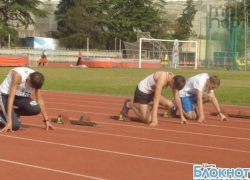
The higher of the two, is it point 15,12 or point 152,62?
point 15,12

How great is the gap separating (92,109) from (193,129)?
4.21 metres

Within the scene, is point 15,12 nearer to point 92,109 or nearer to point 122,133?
point 92,109

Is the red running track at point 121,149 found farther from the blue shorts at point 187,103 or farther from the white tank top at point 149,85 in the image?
the white tank top at point 149,85

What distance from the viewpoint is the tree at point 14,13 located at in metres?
68.6

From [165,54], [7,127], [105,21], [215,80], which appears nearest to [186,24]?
[105,21]

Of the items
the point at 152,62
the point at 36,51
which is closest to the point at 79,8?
the point at 36,51

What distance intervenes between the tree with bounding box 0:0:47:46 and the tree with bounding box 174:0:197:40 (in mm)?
24538

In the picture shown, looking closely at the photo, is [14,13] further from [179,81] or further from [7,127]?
[7,127]

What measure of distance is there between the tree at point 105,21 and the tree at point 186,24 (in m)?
3.35

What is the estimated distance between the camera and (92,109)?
A: 14.9 metres

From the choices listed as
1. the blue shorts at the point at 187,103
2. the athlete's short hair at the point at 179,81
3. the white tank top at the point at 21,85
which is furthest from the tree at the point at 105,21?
the white tank top at the point at 21,85

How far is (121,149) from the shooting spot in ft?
28.0

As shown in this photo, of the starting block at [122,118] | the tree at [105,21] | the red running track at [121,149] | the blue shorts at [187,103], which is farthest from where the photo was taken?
the tree at [105,21]

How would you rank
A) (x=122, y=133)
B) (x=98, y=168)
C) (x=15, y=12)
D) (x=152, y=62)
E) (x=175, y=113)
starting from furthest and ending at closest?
(x=15, y=12) → (x=152, y=62) → (x=175, y=113) → (x=122, y=133) → (x=98, y=168)
